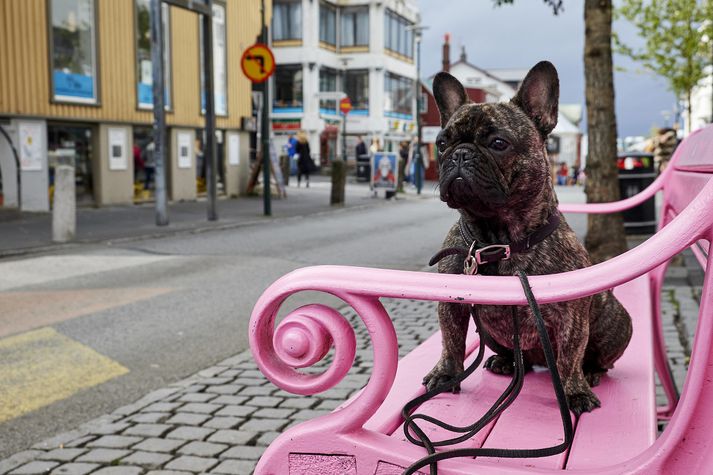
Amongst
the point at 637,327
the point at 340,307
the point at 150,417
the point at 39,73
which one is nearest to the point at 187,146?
the point at 39,73

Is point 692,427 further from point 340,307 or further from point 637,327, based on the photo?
point 340,307

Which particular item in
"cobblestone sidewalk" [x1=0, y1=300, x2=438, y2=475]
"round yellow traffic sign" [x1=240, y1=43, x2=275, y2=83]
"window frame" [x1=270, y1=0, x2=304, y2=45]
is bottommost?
"cobblestone sidewalk" [x1=0, y1=300, x2=438, y2=475]

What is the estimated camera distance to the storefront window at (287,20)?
54.9m

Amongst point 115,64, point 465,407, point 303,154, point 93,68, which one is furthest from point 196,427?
point 303,154

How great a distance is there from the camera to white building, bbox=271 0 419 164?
54.7m

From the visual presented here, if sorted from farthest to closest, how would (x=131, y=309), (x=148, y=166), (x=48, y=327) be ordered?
1. (x=148, y=166)
2. (x=131, y=309)
3. (x=48, y=327)

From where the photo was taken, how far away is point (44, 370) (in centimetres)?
572

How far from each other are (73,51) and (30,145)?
291 centimetres

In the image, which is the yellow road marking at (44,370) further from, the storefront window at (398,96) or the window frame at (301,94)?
the storefront window at (398,96)

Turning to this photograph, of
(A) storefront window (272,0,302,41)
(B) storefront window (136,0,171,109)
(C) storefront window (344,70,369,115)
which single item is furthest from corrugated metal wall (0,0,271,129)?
(C) storefront window (344,70,369,115)

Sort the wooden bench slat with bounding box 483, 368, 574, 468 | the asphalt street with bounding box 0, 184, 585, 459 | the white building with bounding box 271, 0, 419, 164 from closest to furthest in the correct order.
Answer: the wooden bench slat with bounding box 483, 368, 574, 468 → the asphalt street with bounding box 0, 184, 585, 459 → the white building with bounding box 271, 0, 419, 164

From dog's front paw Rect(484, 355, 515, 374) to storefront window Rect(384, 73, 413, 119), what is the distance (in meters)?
57.2

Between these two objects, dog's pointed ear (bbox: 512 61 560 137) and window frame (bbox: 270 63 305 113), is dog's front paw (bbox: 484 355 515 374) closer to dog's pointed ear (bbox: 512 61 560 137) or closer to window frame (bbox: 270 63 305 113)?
dog's pointed ear (bbox: 512 61 560 137)

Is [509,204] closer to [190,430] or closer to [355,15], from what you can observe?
[190,430]
